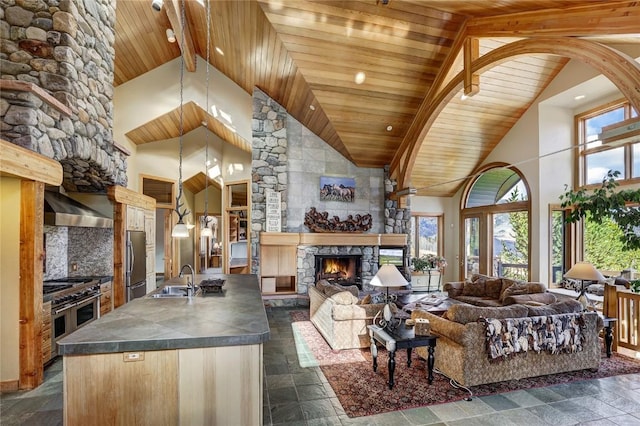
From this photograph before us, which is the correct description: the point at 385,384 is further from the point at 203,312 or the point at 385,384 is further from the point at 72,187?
the point at 72,187

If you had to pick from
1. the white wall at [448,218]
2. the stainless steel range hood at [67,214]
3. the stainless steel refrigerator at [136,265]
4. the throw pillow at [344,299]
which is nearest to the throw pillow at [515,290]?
the throw pillow at [344,299]

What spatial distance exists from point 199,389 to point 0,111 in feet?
12.0

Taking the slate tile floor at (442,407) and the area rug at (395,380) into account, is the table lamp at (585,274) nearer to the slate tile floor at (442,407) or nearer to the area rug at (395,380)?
the area rug at (395,380)

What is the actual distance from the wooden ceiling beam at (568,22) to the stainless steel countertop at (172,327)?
4717 millimetres

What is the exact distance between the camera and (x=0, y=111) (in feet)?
11.2

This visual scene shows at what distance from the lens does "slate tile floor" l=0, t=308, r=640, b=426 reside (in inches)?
119

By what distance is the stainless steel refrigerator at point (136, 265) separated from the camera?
6035mm

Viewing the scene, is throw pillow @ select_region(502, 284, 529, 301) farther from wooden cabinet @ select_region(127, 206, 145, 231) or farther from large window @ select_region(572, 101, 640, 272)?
wooden cabinet @ select_region(127, 206, 145, 231)

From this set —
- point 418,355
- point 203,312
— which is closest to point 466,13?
point 418,355

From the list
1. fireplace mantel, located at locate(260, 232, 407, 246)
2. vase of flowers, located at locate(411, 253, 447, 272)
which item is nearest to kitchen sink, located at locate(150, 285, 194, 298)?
fireplace mantel, located at locate(260, 232, 407, 246)

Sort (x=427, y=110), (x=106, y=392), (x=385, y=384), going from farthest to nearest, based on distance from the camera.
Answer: (x=427, y=110)
(x=385, y=384)
(x=106, y=392)

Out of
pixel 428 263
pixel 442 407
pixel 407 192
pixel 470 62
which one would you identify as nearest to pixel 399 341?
pixel 442 407

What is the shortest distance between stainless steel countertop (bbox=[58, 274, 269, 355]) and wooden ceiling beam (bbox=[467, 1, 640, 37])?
4717mm

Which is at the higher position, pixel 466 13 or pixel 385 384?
pixel 466 13
